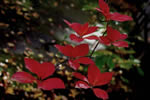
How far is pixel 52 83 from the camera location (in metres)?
0.58

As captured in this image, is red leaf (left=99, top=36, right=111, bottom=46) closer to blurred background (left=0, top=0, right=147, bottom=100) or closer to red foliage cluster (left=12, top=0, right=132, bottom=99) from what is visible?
red foliage cluster (left=12, top=0, right=132, bottom=99)

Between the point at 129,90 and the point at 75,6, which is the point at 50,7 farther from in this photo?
the point at 129,90

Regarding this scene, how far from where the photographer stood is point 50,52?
284 centimetres

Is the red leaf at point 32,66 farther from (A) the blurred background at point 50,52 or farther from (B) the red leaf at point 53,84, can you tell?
(A) the blurred background at point 50,52

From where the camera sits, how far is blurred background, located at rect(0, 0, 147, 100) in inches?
81.2

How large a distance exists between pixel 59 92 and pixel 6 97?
2.45ft

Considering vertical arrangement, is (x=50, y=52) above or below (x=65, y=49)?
below

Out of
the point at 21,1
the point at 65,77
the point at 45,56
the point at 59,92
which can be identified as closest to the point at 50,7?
the point at 21,1

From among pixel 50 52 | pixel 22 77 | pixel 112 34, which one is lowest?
pixel 50 52

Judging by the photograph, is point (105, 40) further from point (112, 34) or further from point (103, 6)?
point (103, 6)

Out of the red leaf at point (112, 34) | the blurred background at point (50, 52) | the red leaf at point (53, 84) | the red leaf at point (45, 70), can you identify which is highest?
the red leaf at point (112, 34)

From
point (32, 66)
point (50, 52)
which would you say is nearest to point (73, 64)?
point (32, 66)

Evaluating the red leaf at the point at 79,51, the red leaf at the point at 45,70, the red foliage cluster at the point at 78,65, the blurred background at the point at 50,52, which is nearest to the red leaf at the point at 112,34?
the red foliage cluster at the point at 78,65

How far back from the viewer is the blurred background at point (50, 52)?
2.06 m
